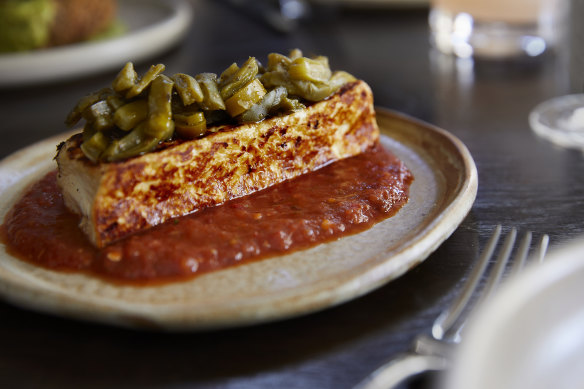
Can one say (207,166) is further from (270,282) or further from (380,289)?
(380,289)

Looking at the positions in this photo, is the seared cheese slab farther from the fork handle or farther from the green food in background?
the green food in background

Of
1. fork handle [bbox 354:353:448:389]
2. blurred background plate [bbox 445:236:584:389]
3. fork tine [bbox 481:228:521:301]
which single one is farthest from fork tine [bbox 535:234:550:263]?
blurred background plate [bbox 445:236:584:389]

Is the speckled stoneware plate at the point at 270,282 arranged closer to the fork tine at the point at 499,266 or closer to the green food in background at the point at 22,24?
the fork tine at the point at 499,266

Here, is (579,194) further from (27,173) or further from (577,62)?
(27,173)

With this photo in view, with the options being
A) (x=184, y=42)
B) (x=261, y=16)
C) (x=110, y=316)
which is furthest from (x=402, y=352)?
(x=261, y=16)

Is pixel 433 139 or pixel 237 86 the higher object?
pixel 237 86

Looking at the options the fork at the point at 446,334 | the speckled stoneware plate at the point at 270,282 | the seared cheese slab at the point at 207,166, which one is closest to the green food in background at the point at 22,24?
the speckled stoneware plate at the point at 270,282

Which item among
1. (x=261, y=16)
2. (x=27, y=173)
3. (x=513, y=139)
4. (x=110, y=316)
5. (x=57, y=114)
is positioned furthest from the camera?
(x=261, y=16)
